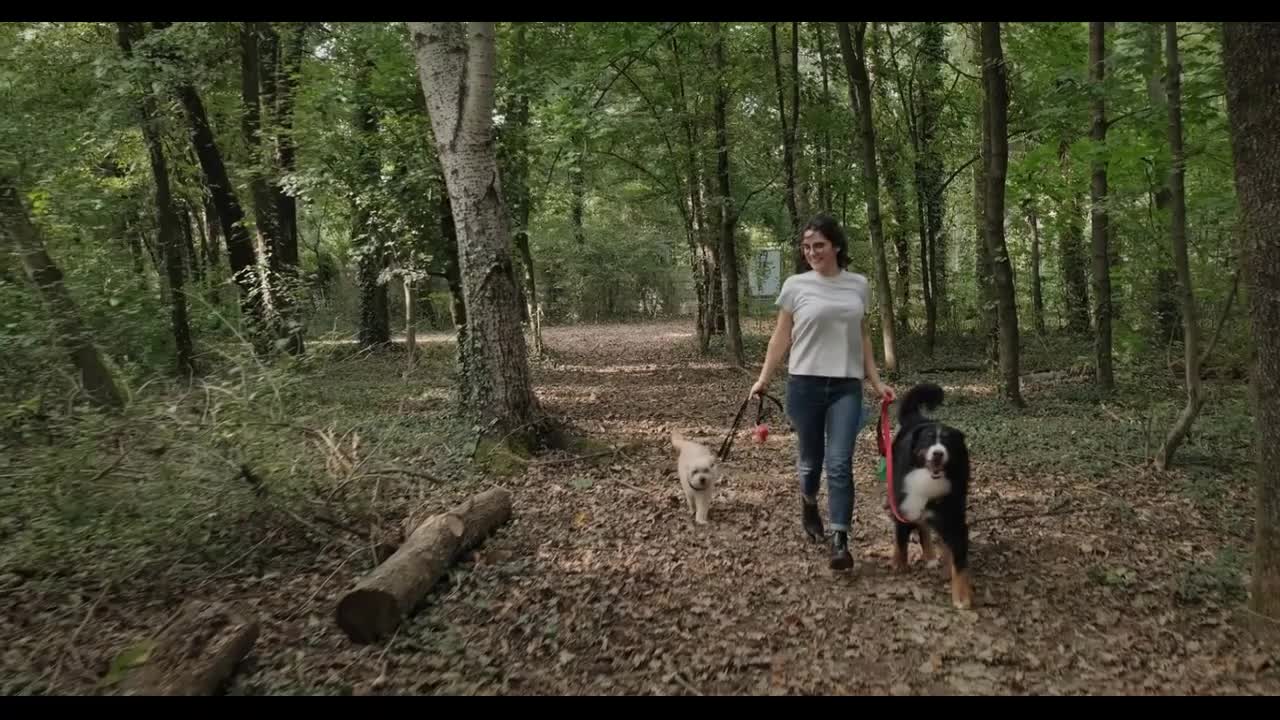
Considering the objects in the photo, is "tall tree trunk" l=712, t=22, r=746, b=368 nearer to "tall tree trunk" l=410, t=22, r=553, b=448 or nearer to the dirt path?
"tall tree trunk" l=410, t=22, r=553, b=448

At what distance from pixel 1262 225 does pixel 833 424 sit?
2259 millimetres

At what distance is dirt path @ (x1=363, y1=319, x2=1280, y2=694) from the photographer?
136 inches

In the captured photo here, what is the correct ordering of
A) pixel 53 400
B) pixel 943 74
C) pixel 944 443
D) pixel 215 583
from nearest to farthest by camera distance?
1. pixel 944 443
2. pixel 215 583
3. pixel 53 400
4. pixel 943 74

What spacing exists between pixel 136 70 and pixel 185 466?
8.70m

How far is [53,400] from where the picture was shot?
506 cm

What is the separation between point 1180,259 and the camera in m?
6.43

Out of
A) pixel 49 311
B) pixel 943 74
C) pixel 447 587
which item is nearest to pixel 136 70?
pixel 49 311

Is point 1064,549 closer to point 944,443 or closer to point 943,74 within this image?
point 944,443

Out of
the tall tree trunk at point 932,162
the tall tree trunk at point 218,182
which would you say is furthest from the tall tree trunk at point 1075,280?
the tall tree trunk at point 218,182

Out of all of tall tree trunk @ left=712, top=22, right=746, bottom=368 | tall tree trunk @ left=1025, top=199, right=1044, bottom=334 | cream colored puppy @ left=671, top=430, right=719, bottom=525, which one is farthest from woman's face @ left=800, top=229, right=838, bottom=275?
tall tree trunk @ left=1025, top=199, right=1044, bottom=334

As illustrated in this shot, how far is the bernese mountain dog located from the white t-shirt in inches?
17.9

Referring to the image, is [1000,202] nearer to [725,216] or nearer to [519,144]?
[725,216]

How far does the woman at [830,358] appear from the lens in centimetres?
442

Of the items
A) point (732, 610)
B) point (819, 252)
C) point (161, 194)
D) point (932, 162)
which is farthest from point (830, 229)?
point (932, 162)
